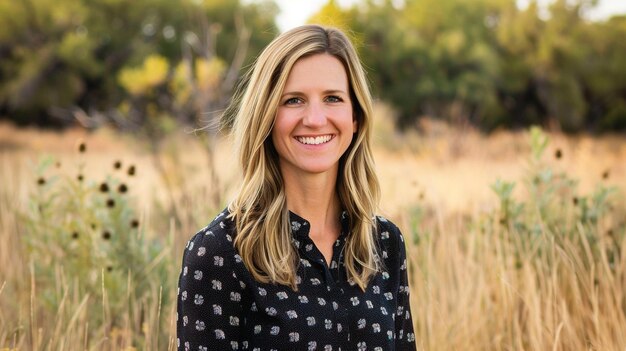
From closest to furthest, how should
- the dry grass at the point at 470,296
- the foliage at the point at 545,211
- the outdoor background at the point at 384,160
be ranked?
the dry grass at the point at 470,296 → the outdoor background at the point at 384,160 → the foliage at the point at 545,211

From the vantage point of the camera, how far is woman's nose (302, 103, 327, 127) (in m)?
1.96

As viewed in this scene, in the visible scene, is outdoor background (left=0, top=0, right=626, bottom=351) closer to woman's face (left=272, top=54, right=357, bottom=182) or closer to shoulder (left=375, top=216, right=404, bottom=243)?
woman's face (left=272, top=54, right=357, bottom=182)

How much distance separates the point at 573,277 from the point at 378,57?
72.8 feet

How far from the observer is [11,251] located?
4.14 m

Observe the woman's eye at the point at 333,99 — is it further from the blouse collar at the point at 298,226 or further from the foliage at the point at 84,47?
the foliage at the point at 84,47

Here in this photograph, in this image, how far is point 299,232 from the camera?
6.64 ft

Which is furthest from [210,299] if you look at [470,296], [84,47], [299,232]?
[84,47]

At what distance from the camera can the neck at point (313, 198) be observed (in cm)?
208

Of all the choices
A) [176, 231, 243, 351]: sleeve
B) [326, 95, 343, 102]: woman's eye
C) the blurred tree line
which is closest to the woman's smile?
[326, 95, 343, 102]: woman's eye

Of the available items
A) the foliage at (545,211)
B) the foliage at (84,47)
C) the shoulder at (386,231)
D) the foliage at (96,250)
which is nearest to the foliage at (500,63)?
the foliage at (84,47)

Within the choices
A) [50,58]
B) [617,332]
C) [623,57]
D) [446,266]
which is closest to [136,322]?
[446,266]

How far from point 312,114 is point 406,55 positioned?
79.7ft

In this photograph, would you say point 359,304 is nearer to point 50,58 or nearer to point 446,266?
point 446,266

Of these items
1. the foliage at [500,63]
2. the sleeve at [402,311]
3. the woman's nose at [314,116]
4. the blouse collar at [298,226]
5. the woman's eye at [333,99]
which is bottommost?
the sleeve at [402,311]
